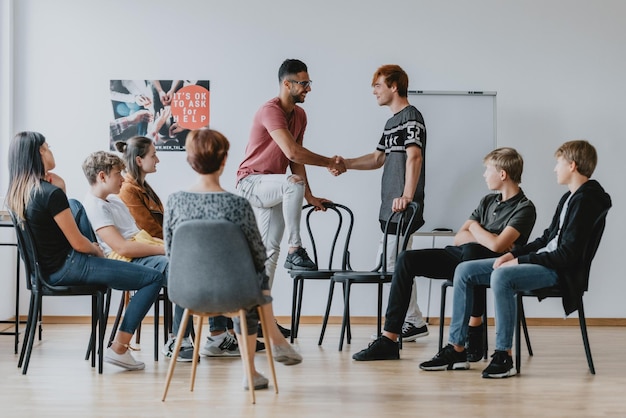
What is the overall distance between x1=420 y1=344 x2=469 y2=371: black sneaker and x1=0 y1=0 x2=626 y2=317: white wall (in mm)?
2083

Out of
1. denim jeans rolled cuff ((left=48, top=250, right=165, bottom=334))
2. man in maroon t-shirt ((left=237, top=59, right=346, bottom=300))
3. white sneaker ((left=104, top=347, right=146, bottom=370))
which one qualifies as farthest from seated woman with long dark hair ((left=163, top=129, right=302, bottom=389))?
man in maroon t-shirt ((left=237, top=59, right=346, bottom=300))

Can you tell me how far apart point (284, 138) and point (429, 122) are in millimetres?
1591

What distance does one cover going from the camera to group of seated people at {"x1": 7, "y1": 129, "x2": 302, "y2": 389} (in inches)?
124

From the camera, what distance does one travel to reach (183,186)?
596cm

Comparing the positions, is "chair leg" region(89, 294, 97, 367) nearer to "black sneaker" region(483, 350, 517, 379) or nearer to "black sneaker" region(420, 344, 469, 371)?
"black sneaker" region(420, 344, 469, 371)

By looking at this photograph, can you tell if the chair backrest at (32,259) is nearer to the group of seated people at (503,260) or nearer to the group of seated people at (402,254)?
the group of seated people at (402,254)

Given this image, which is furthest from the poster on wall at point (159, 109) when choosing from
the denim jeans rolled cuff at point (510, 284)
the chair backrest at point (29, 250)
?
the denim jeans rolled cuff at point (510, 284)

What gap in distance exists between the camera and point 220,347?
4.29 meters

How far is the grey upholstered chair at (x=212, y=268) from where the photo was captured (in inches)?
117

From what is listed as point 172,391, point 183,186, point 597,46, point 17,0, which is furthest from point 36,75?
point 597,46

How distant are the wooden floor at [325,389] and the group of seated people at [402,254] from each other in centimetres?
16

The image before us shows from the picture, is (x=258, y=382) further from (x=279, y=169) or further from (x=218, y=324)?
(x=279, y=169)

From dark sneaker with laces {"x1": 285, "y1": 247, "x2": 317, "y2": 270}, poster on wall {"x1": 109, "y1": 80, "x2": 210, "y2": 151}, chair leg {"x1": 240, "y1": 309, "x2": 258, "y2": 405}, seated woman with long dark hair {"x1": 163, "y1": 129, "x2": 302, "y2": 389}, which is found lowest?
chair leg {"x1": 240, "y1": 309, "x2": 258, "y2": 405}

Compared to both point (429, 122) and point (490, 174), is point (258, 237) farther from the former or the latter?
point (429, 122)
